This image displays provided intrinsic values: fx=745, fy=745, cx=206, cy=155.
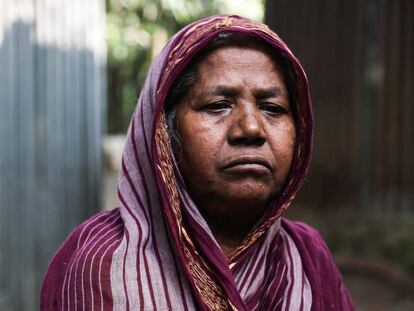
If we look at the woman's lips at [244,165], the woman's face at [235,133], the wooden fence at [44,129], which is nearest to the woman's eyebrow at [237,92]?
the woman's face at [235,133]

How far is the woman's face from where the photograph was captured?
6.63 feet

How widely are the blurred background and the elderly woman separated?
10.8ft

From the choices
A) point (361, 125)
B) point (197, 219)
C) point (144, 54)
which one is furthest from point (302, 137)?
point (144, 54)

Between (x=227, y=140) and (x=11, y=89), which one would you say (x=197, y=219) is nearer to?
(x=227, y=140)

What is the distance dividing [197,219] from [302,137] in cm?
42

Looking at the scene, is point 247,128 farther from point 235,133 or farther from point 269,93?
point 269,93

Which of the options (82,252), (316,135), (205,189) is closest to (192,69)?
(205,189)

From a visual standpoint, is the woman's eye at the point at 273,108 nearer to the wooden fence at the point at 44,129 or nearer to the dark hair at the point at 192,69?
the dark hair at the point at 192,69

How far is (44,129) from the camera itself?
5594mm

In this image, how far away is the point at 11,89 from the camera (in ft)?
17.3

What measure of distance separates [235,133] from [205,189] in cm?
17

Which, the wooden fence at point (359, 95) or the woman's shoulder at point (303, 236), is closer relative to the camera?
the woman's shoulder at point (303, 236)

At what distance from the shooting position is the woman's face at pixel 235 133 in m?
2.02

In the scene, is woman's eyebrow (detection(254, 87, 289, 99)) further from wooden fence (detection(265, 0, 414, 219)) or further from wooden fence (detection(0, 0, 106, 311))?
wooden fence (detection(265, 0, 414, 219))
